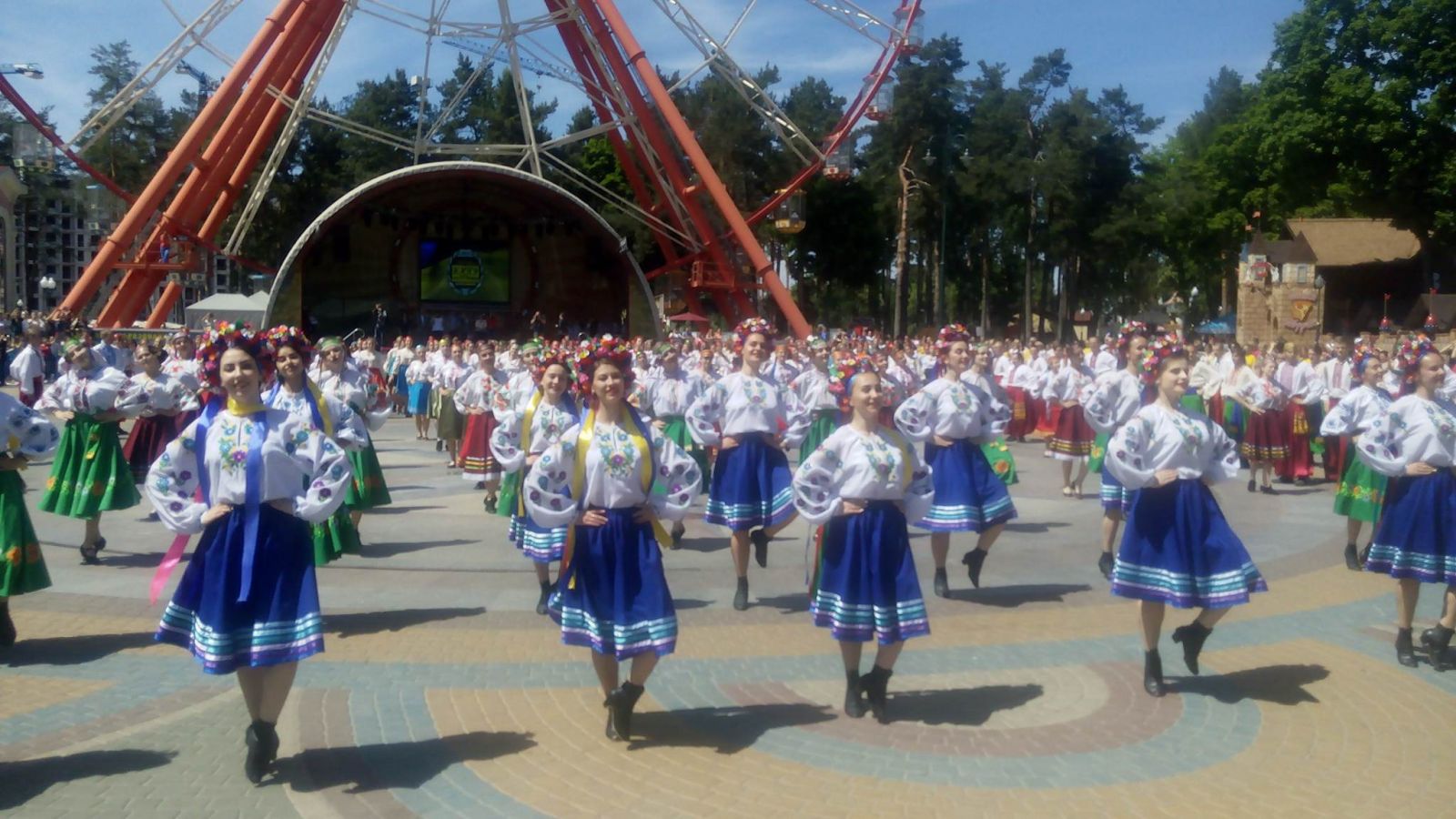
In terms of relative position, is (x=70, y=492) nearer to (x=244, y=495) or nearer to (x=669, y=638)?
(x=244, y=495)

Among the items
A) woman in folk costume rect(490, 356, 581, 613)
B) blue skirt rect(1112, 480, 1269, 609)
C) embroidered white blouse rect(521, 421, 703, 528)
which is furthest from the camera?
woman in folk costume rect(490, 356, 581, 613)

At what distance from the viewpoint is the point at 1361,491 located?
31.7 feet

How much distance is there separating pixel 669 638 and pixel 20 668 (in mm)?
4008

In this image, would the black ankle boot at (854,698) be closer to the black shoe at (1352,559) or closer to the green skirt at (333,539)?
the green skirt at (333,539)

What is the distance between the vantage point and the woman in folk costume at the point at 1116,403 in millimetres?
9102

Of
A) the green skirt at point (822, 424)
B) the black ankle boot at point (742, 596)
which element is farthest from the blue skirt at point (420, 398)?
the black ankle boot at point (742, 596)

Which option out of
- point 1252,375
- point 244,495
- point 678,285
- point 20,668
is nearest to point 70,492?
point 20,668

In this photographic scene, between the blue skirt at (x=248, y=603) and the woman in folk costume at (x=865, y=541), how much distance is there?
241 centimetres

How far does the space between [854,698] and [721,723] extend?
0.69 meters

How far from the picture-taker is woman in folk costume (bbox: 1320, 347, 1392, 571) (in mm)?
8430

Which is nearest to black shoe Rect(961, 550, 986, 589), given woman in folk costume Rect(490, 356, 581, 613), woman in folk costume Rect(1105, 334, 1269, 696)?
woman in folk costume Rect(1105, 334, 1269, 696)

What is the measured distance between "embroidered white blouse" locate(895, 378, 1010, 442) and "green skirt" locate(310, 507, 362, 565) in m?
4.07

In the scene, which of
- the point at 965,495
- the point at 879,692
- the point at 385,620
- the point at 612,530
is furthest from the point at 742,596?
the point at 612,530

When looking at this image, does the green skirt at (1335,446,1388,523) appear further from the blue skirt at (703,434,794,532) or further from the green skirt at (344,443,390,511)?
the green skirt at (344,443,390,511)
